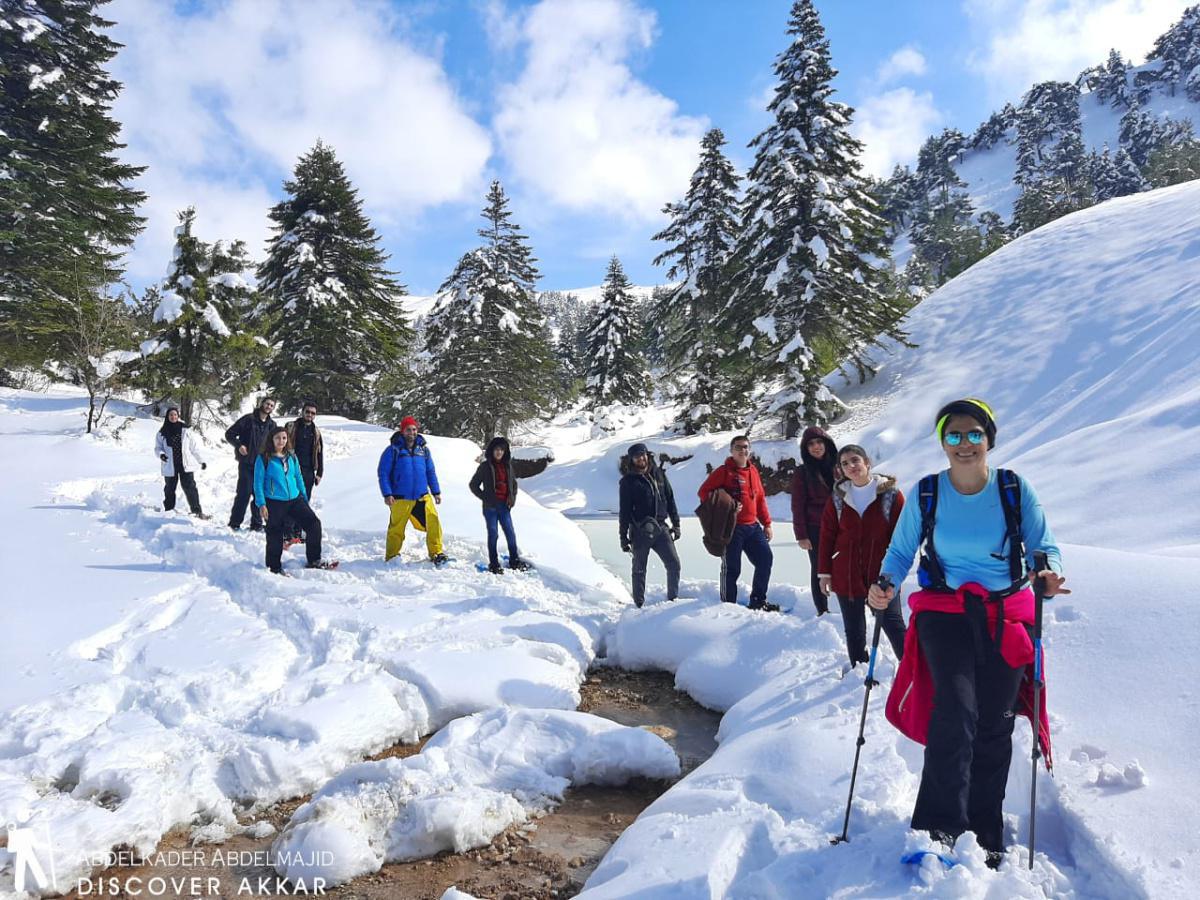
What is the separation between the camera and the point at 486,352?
26328 mm

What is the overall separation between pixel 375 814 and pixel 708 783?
1.89 meters

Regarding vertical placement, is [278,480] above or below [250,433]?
below

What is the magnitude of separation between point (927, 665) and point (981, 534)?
2.09 ft

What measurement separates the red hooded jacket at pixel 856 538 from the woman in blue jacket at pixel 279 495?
20.3 ft

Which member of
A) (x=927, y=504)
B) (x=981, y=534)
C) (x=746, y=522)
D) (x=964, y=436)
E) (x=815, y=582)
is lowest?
(x=815, y=582)

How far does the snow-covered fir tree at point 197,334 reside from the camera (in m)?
18.1

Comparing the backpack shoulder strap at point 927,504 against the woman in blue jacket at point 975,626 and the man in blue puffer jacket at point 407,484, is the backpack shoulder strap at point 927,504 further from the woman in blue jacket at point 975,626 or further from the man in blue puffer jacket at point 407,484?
the man in blue puffer jacket at point 407,484

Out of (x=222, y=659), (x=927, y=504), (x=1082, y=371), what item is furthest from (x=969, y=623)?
(x=1082, y=371)

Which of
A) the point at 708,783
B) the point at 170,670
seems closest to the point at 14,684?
the point at 170,670

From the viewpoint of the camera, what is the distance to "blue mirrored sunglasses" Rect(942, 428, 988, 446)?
9.08 ft

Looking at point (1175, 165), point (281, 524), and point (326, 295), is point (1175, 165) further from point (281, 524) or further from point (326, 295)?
point (281, 524)

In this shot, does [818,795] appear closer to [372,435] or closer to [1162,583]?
[1162,583]

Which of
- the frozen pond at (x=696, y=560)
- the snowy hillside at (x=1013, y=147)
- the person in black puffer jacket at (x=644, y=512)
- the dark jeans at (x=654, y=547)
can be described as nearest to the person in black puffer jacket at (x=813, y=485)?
the person in black puffer jacket at (x=644, y=512)

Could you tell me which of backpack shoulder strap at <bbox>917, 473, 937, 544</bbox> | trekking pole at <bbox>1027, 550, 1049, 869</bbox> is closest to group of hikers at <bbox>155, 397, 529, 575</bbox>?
backpack shoulder strap at <bbox>917, 473, 937, 544</bbox>
